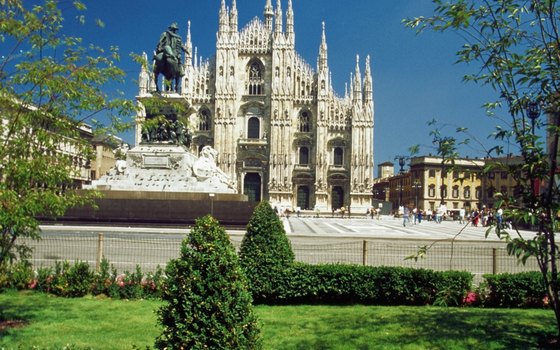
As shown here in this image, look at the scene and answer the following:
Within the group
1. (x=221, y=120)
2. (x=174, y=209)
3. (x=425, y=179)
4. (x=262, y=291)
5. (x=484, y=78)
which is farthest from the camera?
(x=425, y=179)

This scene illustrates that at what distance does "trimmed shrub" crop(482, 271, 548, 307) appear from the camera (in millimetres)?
8516

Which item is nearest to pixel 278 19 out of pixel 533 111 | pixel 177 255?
pixel 177 255

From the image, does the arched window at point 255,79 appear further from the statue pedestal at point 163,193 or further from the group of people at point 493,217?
the group of people at point 493,217

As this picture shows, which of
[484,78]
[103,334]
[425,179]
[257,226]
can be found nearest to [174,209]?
[257,226]

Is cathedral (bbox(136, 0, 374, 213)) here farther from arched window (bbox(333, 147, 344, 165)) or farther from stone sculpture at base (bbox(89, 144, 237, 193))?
stone sculpture at base (bbox(89, 144, 237, 193))

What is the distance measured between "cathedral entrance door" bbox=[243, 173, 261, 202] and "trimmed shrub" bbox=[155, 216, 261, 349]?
53487mm

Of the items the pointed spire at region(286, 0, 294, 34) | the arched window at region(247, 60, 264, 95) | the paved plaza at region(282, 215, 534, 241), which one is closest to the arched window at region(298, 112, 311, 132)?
the arched window at region(247, 60, 264, 95)

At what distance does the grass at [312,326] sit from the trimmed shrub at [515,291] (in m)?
0.29

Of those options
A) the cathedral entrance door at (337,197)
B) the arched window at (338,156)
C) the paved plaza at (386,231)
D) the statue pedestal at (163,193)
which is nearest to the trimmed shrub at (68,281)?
the statue pedestal at (163,193)

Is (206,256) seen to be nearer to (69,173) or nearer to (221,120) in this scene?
(69,173)

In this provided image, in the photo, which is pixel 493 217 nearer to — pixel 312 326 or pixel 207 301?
pixel 312 326

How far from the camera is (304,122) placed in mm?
58281

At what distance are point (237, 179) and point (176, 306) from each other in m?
53.4

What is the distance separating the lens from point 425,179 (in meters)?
75.6
